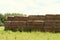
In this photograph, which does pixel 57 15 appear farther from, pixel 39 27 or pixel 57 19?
pixel 39 27

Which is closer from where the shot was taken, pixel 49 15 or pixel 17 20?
pixel 49 15

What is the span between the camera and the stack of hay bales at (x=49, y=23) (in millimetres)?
20697

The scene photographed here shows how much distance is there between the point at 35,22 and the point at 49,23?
→ 68.9 inches

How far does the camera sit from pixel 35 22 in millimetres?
21844

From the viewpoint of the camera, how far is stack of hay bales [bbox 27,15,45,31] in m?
21.3

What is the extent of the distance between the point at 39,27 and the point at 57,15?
2321 millimetres

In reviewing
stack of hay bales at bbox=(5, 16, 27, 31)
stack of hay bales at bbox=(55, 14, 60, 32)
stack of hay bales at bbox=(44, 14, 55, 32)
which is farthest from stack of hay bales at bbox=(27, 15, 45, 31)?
stack of hay bales at bbox=(55, 14, 60, 32)

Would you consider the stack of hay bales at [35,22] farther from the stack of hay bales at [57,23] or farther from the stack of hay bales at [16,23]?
the stack of hay bales at [57,23]

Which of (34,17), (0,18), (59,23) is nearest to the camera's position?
(59,23)

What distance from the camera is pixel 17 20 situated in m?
23.0

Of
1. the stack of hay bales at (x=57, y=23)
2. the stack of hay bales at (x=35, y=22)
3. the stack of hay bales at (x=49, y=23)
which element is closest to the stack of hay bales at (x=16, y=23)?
the stack of hay bales at (x=35, y=22)

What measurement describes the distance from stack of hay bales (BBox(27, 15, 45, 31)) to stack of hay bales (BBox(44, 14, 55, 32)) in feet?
1.82

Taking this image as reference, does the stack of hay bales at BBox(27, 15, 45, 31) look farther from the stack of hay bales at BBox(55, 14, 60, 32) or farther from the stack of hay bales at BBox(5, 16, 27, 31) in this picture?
the stack of hay bales at BBox(55, 14, 60, 32)

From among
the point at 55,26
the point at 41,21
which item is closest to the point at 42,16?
the point at 41,21
